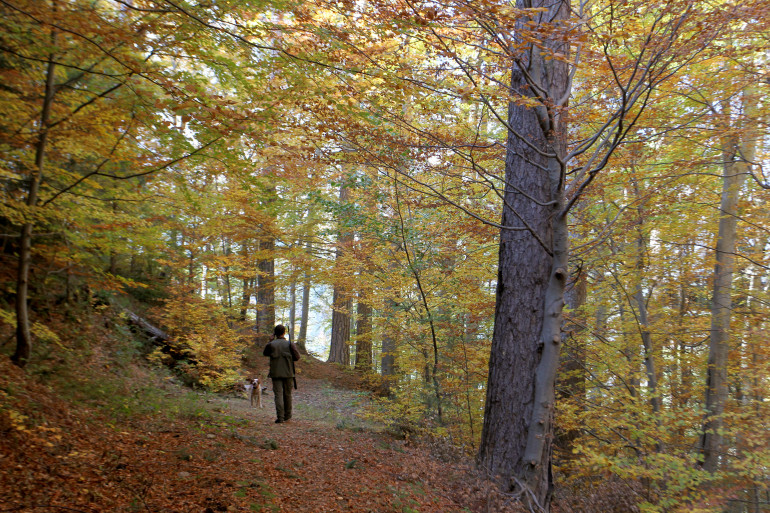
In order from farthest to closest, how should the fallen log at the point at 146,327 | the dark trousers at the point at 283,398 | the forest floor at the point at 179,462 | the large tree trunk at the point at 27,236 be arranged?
the fallen log at the point at 146,327 → the dark trousers at the point at 283,398 → the large tree trunk at the point at 27,236 → the forest floor at the point at 179,462

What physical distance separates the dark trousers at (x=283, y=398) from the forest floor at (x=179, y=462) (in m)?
0.65

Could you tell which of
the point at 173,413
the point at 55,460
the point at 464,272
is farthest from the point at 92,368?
the point at 464,272

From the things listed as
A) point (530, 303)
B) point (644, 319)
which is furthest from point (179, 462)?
point (644, 319)

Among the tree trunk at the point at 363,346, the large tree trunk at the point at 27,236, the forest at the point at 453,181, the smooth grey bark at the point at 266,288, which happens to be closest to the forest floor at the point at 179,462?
the forest at the point at 453,181

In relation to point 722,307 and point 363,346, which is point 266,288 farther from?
point 722,307

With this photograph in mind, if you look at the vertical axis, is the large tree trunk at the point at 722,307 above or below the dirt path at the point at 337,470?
above

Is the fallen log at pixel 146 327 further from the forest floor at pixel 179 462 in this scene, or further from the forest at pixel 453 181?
the forest floor at pixel 179 462

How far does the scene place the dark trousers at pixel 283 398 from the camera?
7.98 meters

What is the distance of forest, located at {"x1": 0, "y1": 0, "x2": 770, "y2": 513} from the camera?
Answer: 449cm

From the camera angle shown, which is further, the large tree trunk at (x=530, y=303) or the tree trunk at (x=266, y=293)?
the tree trunk at (x=266, y=293)

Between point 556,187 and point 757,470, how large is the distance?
5.08 metres

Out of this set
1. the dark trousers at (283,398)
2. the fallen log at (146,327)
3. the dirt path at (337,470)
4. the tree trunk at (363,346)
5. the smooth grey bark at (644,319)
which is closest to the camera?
the dirt path at (337,470)

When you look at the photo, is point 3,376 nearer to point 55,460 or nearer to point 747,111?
point 55,460

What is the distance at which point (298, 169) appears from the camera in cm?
1210
